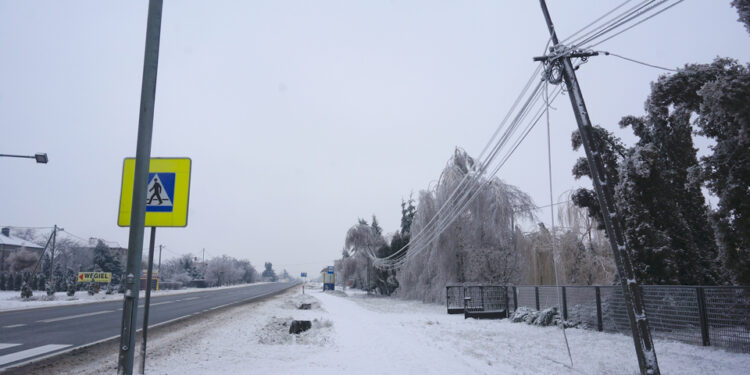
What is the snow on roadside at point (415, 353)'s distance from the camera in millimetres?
7160

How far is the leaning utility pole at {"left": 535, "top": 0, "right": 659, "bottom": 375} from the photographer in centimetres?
642

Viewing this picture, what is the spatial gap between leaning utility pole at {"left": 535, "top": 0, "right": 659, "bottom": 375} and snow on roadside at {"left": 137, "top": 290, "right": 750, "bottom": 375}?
1.06 m

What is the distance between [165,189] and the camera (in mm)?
5863

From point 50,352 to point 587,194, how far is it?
52.5 feet

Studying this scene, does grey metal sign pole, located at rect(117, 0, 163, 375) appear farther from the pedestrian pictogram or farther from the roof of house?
the roof of house

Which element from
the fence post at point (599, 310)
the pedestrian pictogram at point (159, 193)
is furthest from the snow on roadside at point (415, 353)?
the pedestrian pictogram at point (159, 193)

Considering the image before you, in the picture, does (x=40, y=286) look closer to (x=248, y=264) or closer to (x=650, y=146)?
(x=650, y=146)

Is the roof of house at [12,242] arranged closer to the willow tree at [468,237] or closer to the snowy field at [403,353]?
the willow tree at [468,237]

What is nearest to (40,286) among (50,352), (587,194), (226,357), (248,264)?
(50,352)

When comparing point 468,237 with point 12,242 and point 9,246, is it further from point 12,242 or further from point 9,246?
point 12,242

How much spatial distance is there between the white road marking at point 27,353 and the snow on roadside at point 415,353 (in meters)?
2.14

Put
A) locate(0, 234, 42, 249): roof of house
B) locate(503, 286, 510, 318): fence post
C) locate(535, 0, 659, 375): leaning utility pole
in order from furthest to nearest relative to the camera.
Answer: locate(0, 234, 42, 249): roof of house, locate(503, 286, 510, 318): fence post, locate(535, 0, 659, 375): leaning utility pole

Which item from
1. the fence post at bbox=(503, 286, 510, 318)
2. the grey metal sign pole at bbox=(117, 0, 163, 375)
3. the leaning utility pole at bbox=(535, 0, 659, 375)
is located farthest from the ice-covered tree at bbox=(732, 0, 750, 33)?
the fence post at bbox=(503, 286, 510, 318)

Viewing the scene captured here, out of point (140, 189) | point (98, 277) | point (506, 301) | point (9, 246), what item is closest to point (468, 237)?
point (506, 301)
